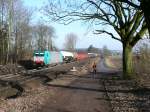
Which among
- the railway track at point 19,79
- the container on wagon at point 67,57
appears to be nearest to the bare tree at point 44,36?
the container on wagon at point 67,57

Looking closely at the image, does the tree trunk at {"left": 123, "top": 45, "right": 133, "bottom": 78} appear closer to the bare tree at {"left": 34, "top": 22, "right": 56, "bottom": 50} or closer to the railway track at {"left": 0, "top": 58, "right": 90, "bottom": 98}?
the railway track at {"left": 0, "top": 58, "right": 90, "bottom": 98}

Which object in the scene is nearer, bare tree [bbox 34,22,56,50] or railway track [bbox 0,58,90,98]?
railway track [bbox 0,58,90,98]

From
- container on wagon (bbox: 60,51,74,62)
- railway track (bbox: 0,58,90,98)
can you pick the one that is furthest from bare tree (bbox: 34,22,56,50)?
railway track (bbox: 0,58,90,98)

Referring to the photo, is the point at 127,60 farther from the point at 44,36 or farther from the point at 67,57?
the point at 44,36

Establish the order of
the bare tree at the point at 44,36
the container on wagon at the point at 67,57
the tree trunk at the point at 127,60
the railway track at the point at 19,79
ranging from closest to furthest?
the railway track at the point at 19,79 < the tree trunk at the point at 127,60 < the container on wagon at the point at 67,57 < the bare tree at the point at 44,36

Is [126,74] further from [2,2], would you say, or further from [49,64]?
[2,2]

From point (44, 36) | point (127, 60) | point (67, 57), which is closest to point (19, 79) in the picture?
point (127, 60)

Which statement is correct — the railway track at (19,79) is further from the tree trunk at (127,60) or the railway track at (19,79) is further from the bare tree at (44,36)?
the bare tree at (44,36)

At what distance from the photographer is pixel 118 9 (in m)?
37.1

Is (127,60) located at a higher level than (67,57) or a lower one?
higher

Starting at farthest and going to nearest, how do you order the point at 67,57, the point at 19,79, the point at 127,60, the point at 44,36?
the point at 44,36, the point at 67,57, the point at 19,79, the point at 127,60

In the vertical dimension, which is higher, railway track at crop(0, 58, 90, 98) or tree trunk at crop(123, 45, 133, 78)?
tree trunk at crop(123, 45, 133, 78)

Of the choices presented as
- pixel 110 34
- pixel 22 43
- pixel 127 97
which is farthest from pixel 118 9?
pixel 22 43

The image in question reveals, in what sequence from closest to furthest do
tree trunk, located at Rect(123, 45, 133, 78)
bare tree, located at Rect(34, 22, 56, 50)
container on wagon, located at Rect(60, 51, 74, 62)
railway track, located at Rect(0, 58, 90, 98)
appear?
1. railway track, located at Rect(0, 58, 90, 98)
2. tree trunk, located at Rect(123, 45, 133, 78)
3. container on wagon, located at Rect(60, 51, 74, 62)
4. bare tree, located at Rect(34, 22, 56, 50)
